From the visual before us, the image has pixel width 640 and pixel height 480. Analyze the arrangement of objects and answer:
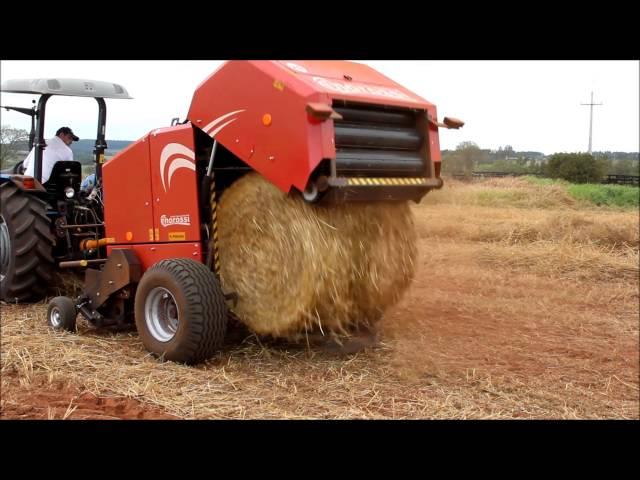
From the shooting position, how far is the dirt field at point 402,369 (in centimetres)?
461

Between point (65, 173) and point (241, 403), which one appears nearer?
point (241, 403)

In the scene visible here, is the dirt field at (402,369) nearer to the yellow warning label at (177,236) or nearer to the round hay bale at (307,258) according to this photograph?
the round hay bale at (307,258)

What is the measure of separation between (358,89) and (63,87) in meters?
4.05

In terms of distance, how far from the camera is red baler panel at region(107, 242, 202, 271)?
5766 millimetres

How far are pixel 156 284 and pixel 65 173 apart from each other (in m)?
2.93

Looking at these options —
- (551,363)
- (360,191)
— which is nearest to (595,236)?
(551,363)

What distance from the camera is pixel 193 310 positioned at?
5230mm

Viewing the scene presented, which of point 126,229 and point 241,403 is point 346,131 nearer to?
point 241,403

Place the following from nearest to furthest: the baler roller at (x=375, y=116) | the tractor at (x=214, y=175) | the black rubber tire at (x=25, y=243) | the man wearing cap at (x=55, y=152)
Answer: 1. the tractor at (x=214, y=175)
2. the baler roller at (x=375, y=116)
3. the black rubber tire at (x=25, y=243)
4. the man wearing cap at (x=55, y=152)

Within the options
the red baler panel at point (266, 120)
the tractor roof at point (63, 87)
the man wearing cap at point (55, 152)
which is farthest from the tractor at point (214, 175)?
the tractor roof at point (63, 87)

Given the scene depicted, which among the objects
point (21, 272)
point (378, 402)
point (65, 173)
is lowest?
point (378, 402)

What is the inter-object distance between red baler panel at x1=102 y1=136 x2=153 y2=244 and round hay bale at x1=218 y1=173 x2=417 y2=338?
3.26ft

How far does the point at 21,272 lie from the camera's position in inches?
285

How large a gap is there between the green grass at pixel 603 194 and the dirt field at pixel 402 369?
1091 centimetres
